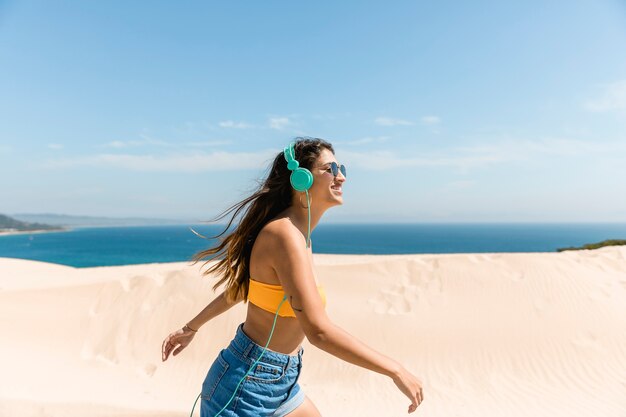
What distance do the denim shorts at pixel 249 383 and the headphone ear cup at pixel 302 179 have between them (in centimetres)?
73

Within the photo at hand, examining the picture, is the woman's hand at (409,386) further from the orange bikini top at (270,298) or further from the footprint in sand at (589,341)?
the footprint in sand at (589,341)

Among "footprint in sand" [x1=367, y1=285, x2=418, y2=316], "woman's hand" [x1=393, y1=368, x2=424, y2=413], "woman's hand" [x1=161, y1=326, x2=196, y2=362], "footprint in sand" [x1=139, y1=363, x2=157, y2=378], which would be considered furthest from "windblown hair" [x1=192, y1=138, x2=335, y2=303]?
"footprint in sand" [x1=367, y1=285, x2=418, y2=316]

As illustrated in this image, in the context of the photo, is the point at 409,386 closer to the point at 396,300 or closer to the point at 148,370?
the point at 148,370

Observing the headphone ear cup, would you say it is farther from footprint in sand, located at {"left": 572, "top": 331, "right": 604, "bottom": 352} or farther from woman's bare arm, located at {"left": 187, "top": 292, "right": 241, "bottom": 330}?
footprint in sand, located at {"left": 572, "top": 331, "right": 604, "bottom": 352}

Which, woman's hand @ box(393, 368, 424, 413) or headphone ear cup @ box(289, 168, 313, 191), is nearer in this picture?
woman's hand @ box(393, 368, 424, 413)

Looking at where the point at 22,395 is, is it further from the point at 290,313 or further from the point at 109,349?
the point at 290,313

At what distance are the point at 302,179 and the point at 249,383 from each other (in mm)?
935

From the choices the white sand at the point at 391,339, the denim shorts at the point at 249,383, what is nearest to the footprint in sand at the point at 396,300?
the white sand at the point at 391,339

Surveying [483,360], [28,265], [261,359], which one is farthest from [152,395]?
[28,265]

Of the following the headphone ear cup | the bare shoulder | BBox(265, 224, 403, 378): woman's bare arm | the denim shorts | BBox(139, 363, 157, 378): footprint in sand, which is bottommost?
BBox(139, 363, 157, 378): footprint in sand

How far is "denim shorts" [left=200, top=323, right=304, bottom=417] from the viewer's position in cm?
197

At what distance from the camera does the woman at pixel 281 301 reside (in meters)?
1.79

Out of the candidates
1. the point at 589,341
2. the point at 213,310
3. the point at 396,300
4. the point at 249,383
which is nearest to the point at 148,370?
the point at 396,300

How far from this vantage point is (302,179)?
2.06 meters
